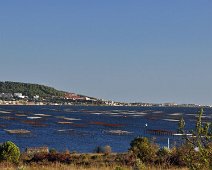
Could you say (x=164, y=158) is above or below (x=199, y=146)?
below

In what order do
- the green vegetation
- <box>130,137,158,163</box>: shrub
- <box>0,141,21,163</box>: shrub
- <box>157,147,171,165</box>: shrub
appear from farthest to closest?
<box>0,141,21,163</box>: shrub, <box>130,137,158,163</box>: shrub, <box>157,147,171,165</box>: shrub, the green vegetation

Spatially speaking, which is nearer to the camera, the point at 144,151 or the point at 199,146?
the point at 199,146

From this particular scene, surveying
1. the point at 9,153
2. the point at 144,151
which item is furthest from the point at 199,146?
the point at 9,153

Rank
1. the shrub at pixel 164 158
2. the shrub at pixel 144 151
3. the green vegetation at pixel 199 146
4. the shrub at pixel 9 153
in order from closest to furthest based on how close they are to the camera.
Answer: the green vegetation at pixel 199 146, the shrub at pixel 164 158, the shrub at pixel 144 151, the shrub at pixel 9 153

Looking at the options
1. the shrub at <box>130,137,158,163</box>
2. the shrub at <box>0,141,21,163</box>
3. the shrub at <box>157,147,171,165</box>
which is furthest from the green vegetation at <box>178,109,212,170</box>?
the shrub at <box>0,141,21,163</box>

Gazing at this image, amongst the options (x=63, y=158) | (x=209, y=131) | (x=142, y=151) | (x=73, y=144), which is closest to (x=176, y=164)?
(x=142, y=151)

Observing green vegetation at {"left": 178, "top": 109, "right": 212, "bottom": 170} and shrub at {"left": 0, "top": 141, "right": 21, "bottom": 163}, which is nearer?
green vegetation at {"left": 178, "top": 109, "right": 212, "bottom": 170}

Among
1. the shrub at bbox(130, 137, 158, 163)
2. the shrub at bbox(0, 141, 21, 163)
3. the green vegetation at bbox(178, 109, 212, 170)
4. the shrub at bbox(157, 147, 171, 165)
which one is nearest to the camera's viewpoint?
the green vegetation at bbox(178, 109, 212, 170)

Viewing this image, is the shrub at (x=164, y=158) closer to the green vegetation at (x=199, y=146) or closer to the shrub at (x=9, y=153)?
the shrub at (x=9, y=153)

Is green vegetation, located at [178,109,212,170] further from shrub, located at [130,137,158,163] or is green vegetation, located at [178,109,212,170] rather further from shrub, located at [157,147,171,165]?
shrub, located at [130,137,158,163]

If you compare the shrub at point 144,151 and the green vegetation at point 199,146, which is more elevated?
the green vegetation at point 199,146

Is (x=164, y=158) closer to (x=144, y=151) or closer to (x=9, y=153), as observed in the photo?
(x=144, y=151)

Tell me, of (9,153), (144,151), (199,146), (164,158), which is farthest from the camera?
(144,151)

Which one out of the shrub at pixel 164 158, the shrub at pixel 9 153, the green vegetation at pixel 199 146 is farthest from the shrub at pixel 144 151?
the green vegetation at pixel 199 146
